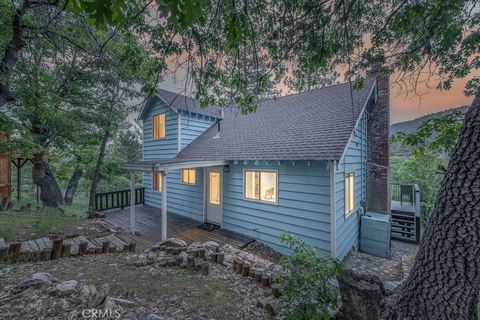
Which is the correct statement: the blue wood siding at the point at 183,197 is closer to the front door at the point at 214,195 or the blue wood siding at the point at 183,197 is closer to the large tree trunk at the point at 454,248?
the front door at the point at 214,195

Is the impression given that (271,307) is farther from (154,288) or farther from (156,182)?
(156,182)

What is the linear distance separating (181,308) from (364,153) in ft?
23.1

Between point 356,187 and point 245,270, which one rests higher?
point 356,187

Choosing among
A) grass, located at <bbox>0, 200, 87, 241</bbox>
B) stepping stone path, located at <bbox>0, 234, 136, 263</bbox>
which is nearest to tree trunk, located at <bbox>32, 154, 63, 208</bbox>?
grass, located at <bbox>0, 200, 87, 241</bbox>

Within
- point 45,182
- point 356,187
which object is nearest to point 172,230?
point 356,187

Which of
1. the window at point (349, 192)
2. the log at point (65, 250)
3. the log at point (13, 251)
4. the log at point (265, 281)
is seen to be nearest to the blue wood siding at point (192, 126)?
the log at point (65, 250)

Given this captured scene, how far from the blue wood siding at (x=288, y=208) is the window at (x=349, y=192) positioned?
1.21 metres

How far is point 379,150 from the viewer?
6941mm

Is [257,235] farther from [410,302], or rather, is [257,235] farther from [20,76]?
[20,76]

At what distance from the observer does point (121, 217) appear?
796cm

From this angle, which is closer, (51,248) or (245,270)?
(245,270)

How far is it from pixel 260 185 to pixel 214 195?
202cm

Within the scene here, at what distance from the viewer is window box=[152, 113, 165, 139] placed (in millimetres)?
9276

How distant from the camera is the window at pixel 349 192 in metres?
5.80
